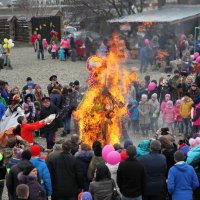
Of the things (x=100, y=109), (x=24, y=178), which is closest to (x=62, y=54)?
(x=100, y=109)

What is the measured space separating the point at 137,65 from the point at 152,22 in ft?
13.4

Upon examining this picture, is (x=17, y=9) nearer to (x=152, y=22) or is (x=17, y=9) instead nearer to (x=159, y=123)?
(x=152, y=22)

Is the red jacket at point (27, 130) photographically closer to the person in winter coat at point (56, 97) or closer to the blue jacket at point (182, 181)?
the person in winter coat at point (56, 97)

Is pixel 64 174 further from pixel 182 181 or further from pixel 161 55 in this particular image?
pixel 161 55

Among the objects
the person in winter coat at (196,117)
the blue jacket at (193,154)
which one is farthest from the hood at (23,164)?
the person in winter coat at (196,117)

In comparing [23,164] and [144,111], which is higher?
[23,164]

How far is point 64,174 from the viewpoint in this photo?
8320 mm

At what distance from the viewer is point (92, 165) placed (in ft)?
27.5

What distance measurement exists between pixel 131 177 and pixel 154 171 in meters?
0.47

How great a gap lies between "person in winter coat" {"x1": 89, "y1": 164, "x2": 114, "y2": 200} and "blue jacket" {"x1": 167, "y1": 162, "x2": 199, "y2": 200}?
0.99 m

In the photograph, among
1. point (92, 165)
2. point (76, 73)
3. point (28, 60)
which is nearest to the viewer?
point (92, 165)

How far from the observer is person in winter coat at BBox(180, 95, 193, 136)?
13766 millimetres

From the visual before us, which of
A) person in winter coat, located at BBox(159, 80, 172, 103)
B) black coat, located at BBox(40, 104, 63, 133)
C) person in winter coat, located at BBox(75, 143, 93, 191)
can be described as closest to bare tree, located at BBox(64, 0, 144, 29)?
person in winter coat, located at BBox(159, 80, 172, 103)

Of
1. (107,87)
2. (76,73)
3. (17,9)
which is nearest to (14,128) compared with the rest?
(107,87)
